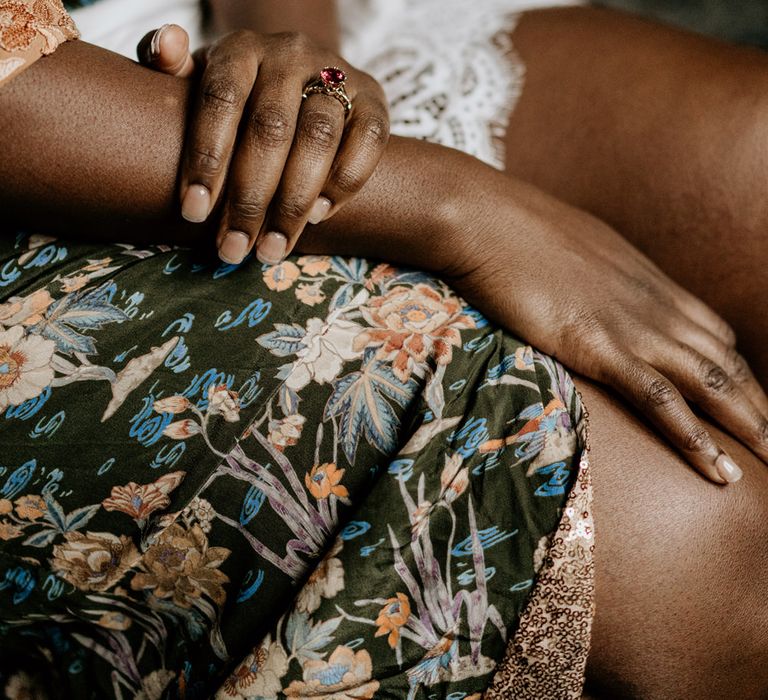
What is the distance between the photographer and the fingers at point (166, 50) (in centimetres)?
62

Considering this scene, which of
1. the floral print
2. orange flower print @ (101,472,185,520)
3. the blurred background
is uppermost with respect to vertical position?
the blurred background

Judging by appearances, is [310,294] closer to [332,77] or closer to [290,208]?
[290,208]

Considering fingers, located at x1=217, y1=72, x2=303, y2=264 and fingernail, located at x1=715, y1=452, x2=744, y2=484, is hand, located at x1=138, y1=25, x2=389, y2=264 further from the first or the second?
fingernail, located at x1=715, y1=452, x2=744, y2=484

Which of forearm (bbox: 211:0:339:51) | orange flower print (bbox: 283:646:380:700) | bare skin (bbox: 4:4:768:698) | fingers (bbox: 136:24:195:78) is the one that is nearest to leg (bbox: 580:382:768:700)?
bare skin (bbox: 4:4:768:698)

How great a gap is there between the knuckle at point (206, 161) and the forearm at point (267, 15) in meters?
0.46

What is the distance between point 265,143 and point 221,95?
61 mm

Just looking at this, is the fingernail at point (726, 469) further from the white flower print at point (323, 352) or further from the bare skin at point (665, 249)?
Result: the white flower print at point (323, 352)

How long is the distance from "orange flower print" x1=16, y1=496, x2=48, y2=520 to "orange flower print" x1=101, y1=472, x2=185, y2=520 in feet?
0.17

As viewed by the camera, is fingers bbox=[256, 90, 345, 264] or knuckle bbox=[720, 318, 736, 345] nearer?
fingers bbox=[256, 90, 345, 264]

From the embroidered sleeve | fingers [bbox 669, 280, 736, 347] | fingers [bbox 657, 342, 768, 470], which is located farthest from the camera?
fingers [bbox 669, 280, 736, 347]

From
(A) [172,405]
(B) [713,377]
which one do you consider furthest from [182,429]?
(B) [713,377]

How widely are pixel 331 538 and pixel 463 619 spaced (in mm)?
139

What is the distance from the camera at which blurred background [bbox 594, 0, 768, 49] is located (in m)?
1.32

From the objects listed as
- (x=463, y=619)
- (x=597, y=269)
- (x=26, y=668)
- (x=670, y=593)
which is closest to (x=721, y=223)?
(x=597, y=269)
